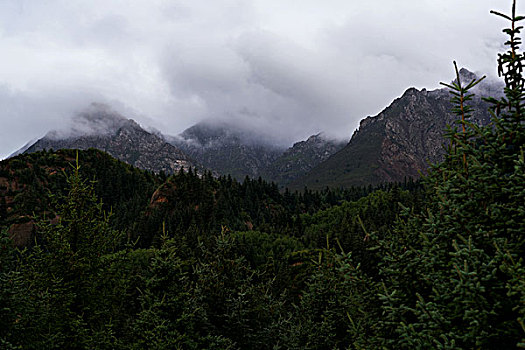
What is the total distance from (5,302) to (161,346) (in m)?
5.33

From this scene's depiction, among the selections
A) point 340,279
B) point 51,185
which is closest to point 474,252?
point 340,279

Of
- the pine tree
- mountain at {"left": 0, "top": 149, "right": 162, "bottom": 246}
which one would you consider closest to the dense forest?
the pine tree

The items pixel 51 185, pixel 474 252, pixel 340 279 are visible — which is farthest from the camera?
pixel 51 185

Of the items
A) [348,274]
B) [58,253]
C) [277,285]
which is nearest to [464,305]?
[348,274]

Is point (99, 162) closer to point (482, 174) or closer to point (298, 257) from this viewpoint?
point (298, 257)

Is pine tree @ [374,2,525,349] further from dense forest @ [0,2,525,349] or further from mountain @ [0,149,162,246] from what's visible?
mountain @ [0,149,162,246]

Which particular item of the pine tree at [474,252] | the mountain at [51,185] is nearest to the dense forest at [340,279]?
the pine tree at [474,252]

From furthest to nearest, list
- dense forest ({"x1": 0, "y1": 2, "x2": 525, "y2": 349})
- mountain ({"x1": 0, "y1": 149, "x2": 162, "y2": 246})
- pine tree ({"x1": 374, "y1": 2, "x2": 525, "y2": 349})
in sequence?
1. mountain ({"x1": 0, "y1": 149, "x2": 162, "y2": 246})
2. dense forest ({"x1": 0, "y1": 2, "x2": 525, "y2": 349})
3. pine tree ({"x1": 374, "y1": 2, "x2": 525, "y2": 349})

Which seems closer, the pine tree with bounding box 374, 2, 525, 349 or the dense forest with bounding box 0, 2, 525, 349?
the pine tree with bounding box 374, 2, 525, 349

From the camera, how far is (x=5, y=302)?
35.7ft

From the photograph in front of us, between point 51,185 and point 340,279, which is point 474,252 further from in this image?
point 51,185

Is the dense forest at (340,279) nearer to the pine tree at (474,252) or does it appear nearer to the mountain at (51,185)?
the pine tree at (474,252)

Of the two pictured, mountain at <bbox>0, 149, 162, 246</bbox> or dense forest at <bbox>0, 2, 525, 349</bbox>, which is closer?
dense forest at <bbox>0, 2, 525, 349</bbox>

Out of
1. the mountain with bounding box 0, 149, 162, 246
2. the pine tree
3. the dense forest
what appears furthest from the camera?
the mountain with bounding box 0, 149, 162, 246
